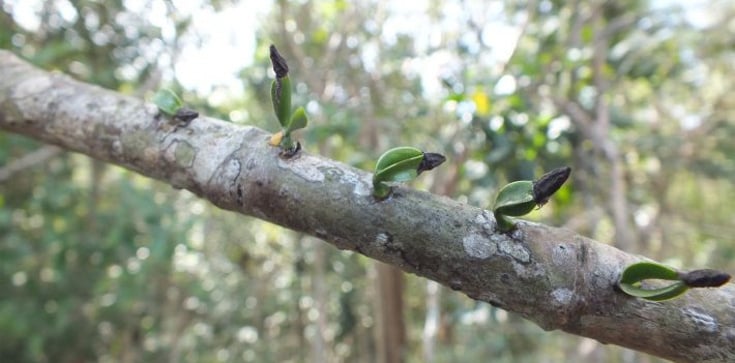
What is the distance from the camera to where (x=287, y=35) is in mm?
2977

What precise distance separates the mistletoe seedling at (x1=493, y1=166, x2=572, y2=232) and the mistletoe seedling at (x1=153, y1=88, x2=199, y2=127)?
16.2 inches

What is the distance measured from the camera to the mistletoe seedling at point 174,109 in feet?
2.58

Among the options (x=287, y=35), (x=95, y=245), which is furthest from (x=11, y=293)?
(x=287, y=35)

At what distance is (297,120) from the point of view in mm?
685

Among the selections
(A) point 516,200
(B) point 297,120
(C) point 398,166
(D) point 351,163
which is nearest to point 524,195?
(A) point 516,200

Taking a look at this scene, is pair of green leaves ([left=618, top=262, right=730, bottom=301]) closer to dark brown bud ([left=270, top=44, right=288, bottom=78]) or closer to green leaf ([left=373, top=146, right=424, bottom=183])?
green leaf ([left=373, top=146, right=424, bottom=183])

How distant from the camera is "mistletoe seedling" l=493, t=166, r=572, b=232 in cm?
57

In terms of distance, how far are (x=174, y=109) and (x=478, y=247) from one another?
0.44 meters

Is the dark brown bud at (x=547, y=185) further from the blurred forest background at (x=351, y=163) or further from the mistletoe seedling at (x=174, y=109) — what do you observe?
the blurred forest background at (x=351, y=163)

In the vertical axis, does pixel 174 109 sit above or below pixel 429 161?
below

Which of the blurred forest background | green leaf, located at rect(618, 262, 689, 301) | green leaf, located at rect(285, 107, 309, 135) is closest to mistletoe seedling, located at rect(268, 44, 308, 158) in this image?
green leaf, located at rect(285, 107, 309, 135)

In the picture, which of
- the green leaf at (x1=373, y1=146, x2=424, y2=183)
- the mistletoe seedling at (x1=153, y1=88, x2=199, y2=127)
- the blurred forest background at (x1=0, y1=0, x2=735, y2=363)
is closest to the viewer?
the green leaf at (x1=373, y1=146, x2=424, y2=183)

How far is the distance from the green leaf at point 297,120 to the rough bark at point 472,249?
3 centimetres

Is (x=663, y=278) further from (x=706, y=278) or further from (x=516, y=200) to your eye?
(x=516, y=200)
